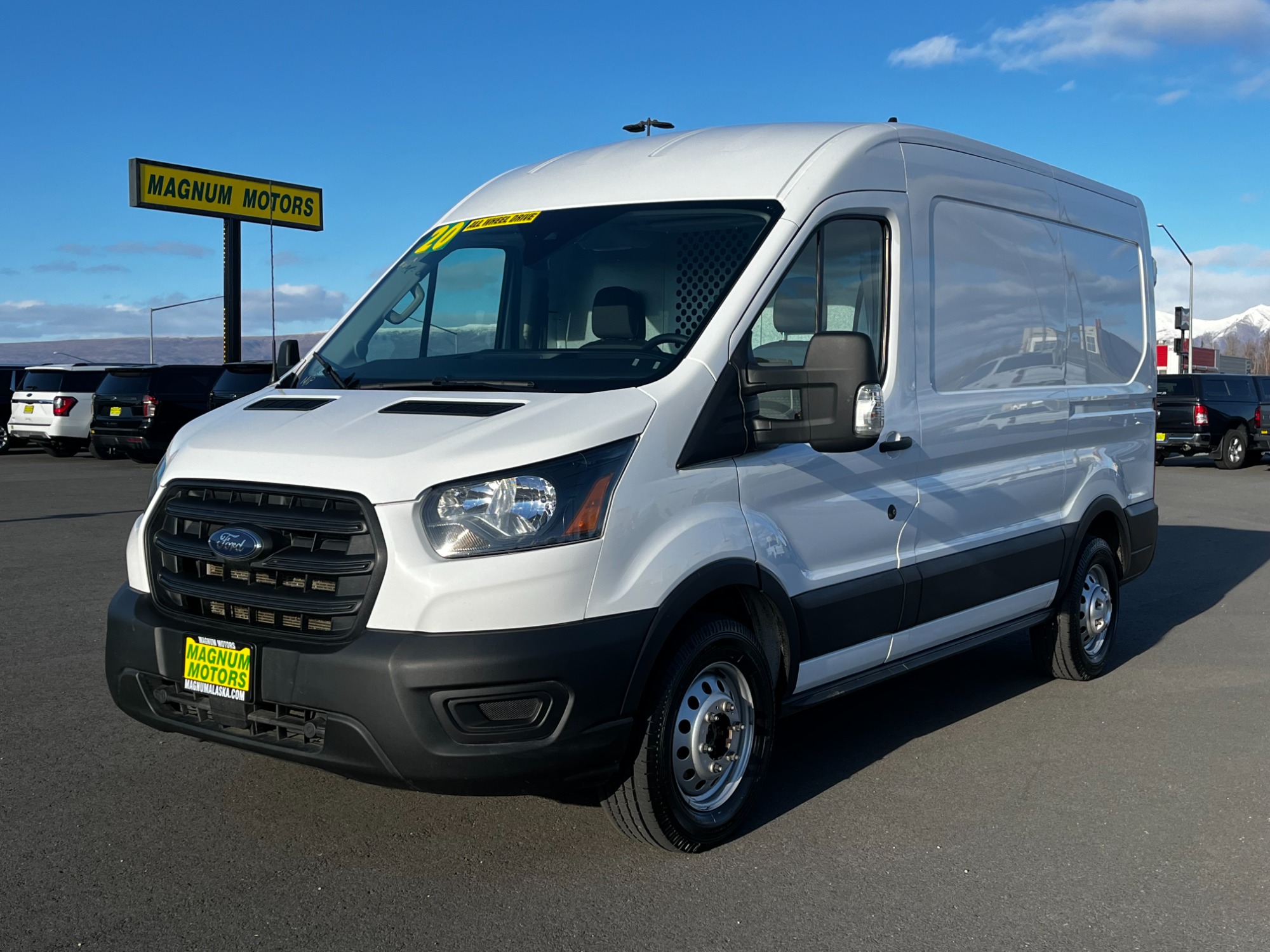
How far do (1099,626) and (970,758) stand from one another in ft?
6.54

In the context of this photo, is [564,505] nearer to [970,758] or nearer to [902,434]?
[902,434]

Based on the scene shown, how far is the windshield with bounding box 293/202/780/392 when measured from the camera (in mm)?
4512

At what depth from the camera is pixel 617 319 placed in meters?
4.73


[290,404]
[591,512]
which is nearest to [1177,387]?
[290,404]

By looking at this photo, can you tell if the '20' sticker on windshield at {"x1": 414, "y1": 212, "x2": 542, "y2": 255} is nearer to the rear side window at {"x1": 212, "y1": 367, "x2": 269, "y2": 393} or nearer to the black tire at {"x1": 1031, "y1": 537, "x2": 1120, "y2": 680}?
the black tire at {"x1": 1031, "y1": 537, "x2": 1120, "y2": 680}

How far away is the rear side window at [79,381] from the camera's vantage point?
80.5 feet

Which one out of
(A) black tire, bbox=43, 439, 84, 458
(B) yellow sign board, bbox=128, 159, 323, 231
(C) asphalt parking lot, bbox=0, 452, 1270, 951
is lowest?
(C) asphalt parking lot, bbox=0, 452, 1270, 951

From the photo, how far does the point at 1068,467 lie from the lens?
6.63 m

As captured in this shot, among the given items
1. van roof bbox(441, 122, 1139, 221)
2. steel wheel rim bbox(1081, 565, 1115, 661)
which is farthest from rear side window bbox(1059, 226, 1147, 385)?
van roof bbox(441, 122, 1139, 221)

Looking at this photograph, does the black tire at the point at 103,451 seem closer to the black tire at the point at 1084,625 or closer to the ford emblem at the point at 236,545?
the black tire at the point at 1084,625

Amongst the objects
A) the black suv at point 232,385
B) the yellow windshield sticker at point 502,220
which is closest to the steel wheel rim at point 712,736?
the yellow windshield sticker at point 502,220

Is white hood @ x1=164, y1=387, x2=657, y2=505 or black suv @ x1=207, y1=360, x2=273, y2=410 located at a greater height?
black suv @ x1=207, y1=360, x2=273, y2=410

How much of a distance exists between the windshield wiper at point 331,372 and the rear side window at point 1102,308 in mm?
3699

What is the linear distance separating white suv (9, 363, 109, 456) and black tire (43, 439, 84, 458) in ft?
0.04
